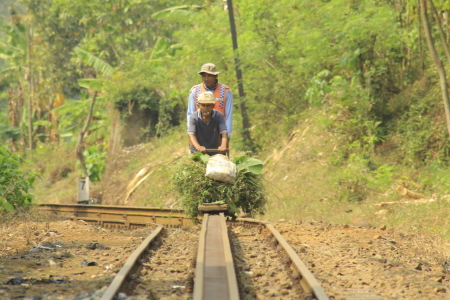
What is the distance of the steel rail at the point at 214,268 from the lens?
4.29 m

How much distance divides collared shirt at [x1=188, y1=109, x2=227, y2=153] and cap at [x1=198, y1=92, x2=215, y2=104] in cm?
34

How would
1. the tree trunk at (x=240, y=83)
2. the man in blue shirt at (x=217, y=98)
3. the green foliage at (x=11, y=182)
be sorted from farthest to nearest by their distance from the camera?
the tree trunk at (x=240, y=83)
the green foliage at (x=11, y=182)
the man in blue shirt at (x=217, y=98)

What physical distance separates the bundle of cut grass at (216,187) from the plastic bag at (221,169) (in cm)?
27

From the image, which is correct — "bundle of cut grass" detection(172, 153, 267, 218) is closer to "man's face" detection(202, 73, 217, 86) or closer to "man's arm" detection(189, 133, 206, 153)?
"man's arm" detection(189, 133, 206, 153)

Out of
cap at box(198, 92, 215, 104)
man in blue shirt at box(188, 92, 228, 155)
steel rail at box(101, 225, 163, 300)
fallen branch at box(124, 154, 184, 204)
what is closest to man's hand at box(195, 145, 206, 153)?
man in blue shirt at box(188, 92, 228, 155)

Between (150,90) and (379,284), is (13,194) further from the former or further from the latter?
(150,90)

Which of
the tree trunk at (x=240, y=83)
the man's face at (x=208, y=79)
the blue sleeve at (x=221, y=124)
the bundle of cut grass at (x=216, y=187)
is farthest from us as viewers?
the tree trunk at (x=240, y=83)

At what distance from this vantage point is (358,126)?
1453cm

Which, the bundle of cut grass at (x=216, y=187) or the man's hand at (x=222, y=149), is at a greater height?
the man's hand at (x=222, y=149)

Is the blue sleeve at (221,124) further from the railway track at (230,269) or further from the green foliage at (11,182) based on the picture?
the green foliage at (11,182)

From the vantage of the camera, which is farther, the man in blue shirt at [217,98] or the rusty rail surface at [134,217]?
the rusty rail surface at [134,217]

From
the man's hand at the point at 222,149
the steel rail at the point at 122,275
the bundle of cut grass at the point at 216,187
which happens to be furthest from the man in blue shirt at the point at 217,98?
the steel rail at the point at 122,275

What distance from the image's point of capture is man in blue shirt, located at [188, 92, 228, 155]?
8.65 metres

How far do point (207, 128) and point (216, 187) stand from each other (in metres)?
1.12
